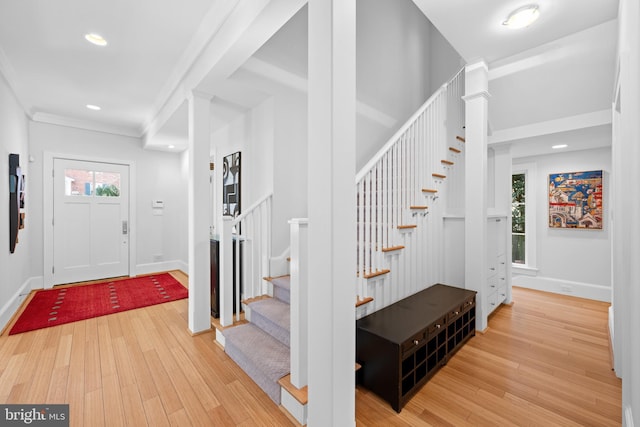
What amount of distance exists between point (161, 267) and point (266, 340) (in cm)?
413

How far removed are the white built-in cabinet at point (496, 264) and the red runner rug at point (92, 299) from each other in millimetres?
3920

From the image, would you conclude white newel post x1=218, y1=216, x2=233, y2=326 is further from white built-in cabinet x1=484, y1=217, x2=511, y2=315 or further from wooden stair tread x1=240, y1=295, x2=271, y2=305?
white built-in cabinet x1=484, y1=217, x2=511, y2=315

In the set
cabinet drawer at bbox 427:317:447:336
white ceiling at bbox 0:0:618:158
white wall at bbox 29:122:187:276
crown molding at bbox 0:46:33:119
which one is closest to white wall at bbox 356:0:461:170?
white ceiling at bbox 0:0:618:158

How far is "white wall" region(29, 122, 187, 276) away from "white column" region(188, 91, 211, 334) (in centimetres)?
287

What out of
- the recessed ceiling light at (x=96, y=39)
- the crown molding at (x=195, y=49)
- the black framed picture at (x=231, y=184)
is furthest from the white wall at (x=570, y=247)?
the recessed ceiling light at (x=96, y=39)

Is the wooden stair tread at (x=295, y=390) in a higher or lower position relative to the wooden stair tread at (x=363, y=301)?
lower

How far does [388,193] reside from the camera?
7.61 feet

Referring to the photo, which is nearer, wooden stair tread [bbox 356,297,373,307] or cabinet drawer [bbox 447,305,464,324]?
wooden stair tread [bbox 356,297,373,307]

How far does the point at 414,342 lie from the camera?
1756mm

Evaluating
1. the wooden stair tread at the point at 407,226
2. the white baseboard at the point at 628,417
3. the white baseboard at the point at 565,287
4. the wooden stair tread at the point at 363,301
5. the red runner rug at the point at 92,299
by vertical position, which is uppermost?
the wooden stair tread at the point at 407,226

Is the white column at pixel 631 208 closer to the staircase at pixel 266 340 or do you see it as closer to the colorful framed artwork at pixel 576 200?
the staircase at pixel 266 340

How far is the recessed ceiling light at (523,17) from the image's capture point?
191 cm

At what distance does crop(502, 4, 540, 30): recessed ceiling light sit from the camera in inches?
75.2

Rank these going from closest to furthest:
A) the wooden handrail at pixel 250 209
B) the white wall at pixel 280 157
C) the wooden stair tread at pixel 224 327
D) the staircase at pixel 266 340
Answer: the staircase at pixel 266 340, the wooden stair tread at pixel 224 327, the wooden handrail at pixel 250 209, the white wall at pixel 280 157
